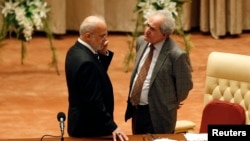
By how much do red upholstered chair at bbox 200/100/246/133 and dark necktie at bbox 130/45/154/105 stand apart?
560 millimetres

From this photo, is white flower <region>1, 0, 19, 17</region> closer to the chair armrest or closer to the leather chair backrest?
the chair armrest

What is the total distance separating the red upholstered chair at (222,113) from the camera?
5.56 m

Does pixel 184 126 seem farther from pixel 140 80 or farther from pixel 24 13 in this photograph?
pixel 24 13

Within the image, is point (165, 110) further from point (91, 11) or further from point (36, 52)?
point (91, 11)

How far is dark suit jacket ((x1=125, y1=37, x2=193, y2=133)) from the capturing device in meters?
5.71

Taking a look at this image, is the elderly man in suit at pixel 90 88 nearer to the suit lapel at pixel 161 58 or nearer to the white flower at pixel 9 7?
the suit lapel at pixel 161 58

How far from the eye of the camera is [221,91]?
6.05 meters

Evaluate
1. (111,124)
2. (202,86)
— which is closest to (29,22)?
(202,86)

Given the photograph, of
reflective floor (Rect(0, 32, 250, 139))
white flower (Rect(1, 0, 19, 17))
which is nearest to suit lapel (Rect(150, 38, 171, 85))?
reflective floor (Rect(0, 32, 250, 139))

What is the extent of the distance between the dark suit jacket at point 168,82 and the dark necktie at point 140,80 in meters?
0.10

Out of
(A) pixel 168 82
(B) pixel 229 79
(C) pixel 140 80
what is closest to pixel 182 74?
(A) pixel 168 82

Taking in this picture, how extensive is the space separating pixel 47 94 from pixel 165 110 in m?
3.27

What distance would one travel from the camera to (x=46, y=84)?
9250 mm

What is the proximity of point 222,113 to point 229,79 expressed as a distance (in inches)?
18.0
